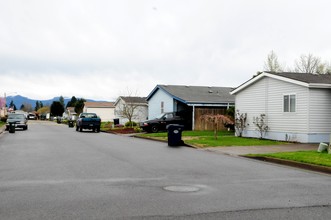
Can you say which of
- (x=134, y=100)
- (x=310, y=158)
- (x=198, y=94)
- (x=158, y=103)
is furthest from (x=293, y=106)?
(x=134, y=100)

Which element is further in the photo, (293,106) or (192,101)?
(192,101)

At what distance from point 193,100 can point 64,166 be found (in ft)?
78.3

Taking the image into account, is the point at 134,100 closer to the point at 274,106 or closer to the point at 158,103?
the point at 158,103

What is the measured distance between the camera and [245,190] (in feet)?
27.9

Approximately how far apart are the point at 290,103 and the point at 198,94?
1642cm

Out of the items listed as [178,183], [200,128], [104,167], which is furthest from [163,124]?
[178,183]

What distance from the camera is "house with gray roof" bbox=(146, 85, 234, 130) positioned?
34938mm

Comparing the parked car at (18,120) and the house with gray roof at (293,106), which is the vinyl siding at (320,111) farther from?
the parked car at (18,120)

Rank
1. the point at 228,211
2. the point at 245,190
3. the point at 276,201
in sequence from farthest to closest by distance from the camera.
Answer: the point at 245,190 < the point at 276,201 < the point at 228,211

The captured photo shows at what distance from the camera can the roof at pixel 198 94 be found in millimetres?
35406

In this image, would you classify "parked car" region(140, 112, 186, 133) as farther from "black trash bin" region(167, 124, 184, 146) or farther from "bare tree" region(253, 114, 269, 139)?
"black trash bin" region(167, 124, 184, 146)

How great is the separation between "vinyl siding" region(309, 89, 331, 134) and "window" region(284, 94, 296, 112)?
4.08 ft

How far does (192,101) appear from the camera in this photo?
34562mm

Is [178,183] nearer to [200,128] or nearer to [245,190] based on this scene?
[245,190]
